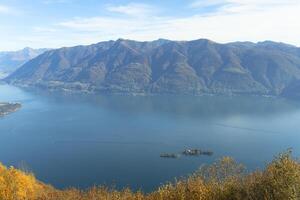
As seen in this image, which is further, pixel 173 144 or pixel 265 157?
pixel 173 144

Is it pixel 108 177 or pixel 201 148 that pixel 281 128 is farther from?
pixel 108 177

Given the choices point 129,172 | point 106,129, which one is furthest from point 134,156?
point 106,129

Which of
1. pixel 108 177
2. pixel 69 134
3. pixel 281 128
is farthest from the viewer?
pixel 281 128

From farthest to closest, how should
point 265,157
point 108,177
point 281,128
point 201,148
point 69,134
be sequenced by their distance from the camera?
point 281,128 < point 69,134 < point 201,148 < point 265,157 < point 108,177

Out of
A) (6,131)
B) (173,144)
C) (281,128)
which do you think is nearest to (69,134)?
(6,131)

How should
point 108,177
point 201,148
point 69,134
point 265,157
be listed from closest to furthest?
point 108,177 → point 265,157 → point 201,148 → point 69,134

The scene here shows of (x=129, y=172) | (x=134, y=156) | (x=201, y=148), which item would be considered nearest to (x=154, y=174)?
(x=129, y=172)

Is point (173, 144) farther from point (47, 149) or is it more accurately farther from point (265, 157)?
point (47, 149)

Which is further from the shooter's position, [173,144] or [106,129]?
[106,129]

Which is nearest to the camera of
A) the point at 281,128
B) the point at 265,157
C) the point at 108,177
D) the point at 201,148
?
the point at 108,177
